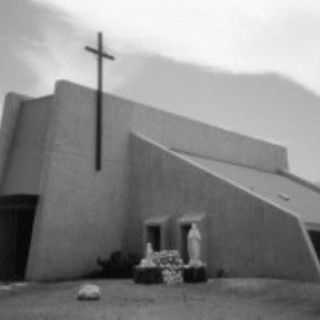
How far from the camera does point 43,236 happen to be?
18.4 meters

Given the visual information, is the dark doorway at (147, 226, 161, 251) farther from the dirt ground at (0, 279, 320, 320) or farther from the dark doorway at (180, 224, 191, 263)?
the dirt ground at (0, 279, 320, 320)

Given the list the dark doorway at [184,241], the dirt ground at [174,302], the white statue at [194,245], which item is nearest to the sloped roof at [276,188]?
the dark doorway at [184,241]

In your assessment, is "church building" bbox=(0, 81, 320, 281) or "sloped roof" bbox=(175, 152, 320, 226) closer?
"church building" bbox=(0, 81, 320, 281)

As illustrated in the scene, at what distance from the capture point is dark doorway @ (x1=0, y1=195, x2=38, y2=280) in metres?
19.8

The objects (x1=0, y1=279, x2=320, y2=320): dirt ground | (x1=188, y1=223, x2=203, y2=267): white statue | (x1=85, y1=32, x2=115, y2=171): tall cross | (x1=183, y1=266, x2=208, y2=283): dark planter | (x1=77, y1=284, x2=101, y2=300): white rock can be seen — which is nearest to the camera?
(x1=0, y1=279, x2=320, y2=320): dirt ground

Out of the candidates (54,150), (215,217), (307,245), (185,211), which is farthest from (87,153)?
(307,245)

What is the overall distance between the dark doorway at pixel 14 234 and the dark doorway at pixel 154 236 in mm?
5042

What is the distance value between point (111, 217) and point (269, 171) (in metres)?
14.8

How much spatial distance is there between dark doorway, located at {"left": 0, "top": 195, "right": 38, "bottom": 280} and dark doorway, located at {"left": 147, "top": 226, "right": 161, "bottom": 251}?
5042 mm

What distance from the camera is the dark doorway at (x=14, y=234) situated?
19.8 metres

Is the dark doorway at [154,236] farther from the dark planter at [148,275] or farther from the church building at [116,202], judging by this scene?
the dark planter at [148,275]

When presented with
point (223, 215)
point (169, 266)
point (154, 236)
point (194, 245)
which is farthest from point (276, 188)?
point (169, 266)

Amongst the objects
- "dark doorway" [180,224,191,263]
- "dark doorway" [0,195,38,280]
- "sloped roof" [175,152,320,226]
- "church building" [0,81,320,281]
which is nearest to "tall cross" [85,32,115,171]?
"church building" [0,81,320,281]

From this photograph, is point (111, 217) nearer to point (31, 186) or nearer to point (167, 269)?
point (31, 186)
